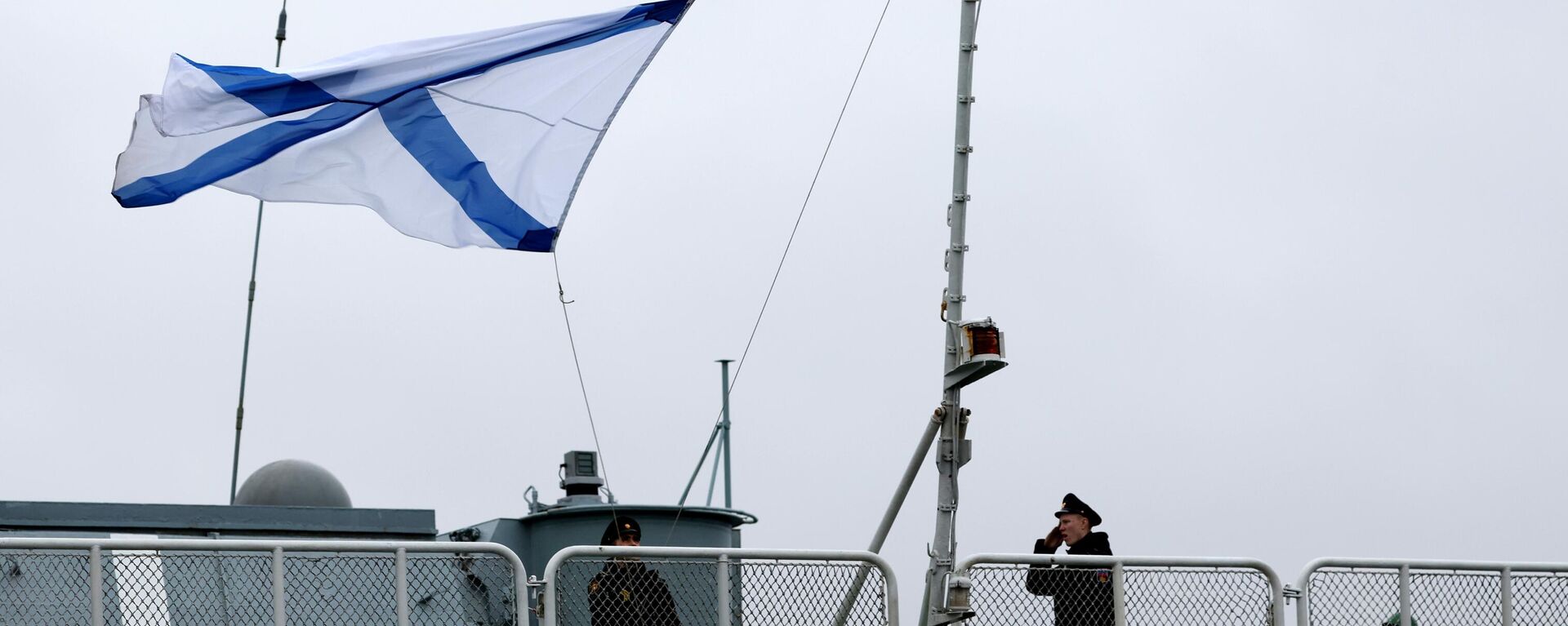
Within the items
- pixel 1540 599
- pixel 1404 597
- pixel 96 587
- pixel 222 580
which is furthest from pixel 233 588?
pixel 1540 599

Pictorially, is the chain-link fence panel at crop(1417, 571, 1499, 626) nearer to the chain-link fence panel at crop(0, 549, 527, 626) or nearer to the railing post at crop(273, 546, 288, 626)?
the chain-link fence panel at crop(0, 549, 527, 626)

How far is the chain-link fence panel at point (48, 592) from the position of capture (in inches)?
356

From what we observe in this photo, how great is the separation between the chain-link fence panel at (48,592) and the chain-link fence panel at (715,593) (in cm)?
215

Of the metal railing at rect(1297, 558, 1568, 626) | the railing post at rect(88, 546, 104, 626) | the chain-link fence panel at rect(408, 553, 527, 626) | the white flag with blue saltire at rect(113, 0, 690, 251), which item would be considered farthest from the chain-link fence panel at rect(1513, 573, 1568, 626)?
the railing post at rect(88, 546, 104, 626)

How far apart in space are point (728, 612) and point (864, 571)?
28.9 inches

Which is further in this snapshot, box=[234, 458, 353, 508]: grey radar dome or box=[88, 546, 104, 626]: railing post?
box=[234, 458, 353, 508]: grey radar dome

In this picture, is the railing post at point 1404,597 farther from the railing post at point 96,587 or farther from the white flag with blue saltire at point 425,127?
the railing post at point 96,587

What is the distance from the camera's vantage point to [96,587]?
8.80 metres

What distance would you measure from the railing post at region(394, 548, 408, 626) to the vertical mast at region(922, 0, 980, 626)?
8.42 feet

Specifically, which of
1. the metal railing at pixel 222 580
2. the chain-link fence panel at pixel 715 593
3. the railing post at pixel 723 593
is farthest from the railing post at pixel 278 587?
the railing post at pixel 723 593

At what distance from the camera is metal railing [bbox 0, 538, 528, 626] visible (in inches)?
346

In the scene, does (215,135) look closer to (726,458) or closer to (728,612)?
(728,612)

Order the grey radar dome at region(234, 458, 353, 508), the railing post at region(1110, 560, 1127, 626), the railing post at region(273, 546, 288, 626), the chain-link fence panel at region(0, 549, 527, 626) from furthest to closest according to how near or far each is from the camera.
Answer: the grey radar dome at region(234, 458, 353, 508) → the railing post at region(1110, 560, 1127, 626) → the railing post at region(273, 546, 288, 626) → the chain-link fence panel at region(0, 549, 527, 626)

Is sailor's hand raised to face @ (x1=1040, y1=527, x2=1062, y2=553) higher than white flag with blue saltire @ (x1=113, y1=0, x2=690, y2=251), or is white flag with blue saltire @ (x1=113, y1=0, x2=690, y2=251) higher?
white flag with blue saltire @ (x1=113, y1=0, x2=690, y2=251)
